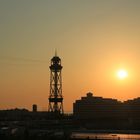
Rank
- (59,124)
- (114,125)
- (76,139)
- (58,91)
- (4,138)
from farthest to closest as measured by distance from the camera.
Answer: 1. (58,91)
2. (114,125)
3. (59,124)
4. (76,139)
5. (4,138)

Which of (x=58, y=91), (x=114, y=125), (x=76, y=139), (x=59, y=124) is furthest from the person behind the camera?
(x=58, y=91)

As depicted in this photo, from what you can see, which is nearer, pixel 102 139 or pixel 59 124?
pixel 102 139

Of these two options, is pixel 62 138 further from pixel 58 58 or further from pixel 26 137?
pixel 58 58

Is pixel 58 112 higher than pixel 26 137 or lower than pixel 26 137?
higher

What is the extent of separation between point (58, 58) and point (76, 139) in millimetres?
96707

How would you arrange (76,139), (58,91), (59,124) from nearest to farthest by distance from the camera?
(76,139), (59,124), (58,91)

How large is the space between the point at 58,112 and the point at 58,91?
395 inches

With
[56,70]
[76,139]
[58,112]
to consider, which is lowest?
[76,139]

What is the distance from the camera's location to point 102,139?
103 m

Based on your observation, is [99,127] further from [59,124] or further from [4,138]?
[4,138]

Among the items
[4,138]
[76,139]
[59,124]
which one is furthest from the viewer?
[59,124]

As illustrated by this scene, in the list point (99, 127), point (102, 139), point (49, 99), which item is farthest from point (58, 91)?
point (102, 139)

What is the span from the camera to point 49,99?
191 meters

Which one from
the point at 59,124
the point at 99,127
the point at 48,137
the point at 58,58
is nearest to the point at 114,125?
the point at 99,127
